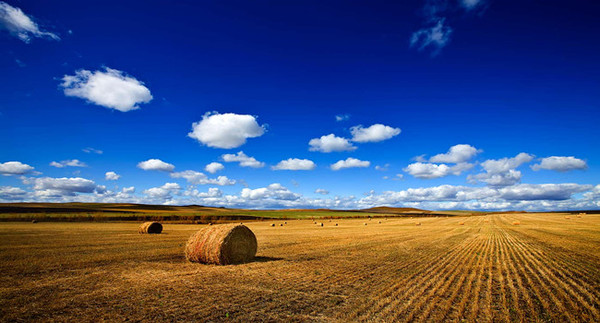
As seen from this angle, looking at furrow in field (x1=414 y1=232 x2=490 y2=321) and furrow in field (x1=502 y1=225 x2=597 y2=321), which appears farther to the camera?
furrow in field (x1=502 y1=225 x2=597 y2=321)

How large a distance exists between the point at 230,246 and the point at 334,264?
15.4ft

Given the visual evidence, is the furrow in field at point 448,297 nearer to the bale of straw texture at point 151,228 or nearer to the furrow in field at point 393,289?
the furrow in field at point 393,289

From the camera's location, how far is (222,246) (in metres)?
13.3

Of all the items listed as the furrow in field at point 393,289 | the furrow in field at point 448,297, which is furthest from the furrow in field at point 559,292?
the furrow in field at point 393,289

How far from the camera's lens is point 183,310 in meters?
7.09

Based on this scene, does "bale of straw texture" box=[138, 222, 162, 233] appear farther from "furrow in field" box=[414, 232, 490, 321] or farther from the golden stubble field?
"furrow in field" box=[414, 232, 490, 321]

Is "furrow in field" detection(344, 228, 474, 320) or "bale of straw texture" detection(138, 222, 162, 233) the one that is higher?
"bale of straw texture" detection(138, 222, 162, 233)

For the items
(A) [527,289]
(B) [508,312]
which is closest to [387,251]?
(A) [527,289]

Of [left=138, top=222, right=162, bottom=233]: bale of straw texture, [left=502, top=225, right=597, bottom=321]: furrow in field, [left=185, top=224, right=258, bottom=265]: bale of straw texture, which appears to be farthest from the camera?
[left=138, top=222, right=162, bottom=233]: bale of straw texture

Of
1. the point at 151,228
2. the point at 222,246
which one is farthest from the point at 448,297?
the point at 151,228

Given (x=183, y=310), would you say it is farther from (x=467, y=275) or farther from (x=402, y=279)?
(x=467, y=275)

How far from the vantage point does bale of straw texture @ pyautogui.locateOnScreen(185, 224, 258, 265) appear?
13391 millimetres

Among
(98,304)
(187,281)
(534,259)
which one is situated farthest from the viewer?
(534,259)

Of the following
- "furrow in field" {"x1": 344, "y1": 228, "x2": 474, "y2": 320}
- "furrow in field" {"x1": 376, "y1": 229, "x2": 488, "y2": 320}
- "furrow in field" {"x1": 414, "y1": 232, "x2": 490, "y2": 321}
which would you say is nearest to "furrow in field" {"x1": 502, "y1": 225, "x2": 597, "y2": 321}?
"furrow in field" {"x1": 414, "y1": 232, "x2": 490, "y2": 321}
